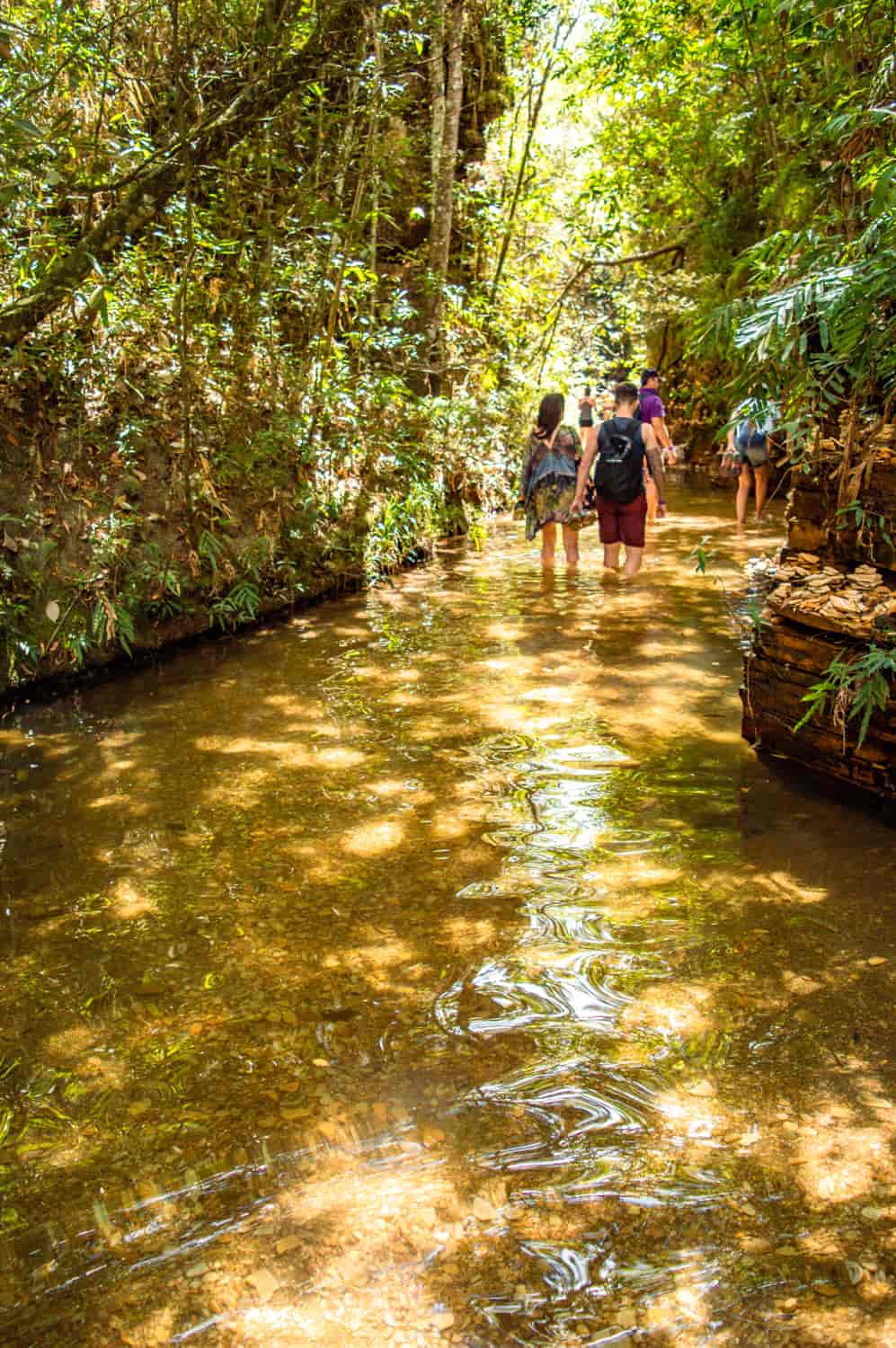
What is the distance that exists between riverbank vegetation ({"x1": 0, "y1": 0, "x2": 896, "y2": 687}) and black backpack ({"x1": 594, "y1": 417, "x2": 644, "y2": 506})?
1.15 metres

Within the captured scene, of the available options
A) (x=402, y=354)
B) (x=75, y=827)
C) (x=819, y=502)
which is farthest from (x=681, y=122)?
(x=75, y=827)

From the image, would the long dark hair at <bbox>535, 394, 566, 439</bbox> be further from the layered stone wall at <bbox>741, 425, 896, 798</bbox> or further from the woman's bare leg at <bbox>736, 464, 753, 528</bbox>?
the layered stone wall at <bbox>741, 425, 896, 798</bbox>

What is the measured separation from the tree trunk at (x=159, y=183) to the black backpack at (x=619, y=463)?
3.84 m

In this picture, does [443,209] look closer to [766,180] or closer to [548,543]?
[548,543]

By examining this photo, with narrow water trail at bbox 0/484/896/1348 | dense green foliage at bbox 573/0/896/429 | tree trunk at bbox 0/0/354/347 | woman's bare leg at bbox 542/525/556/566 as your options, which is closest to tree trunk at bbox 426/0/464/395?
woman's bare leg at bbox 542/525/556/566

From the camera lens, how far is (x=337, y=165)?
9.73 metres

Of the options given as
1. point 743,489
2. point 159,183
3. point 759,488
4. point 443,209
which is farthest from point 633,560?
point 443,209

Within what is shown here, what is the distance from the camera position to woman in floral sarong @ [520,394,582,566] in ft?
34.9

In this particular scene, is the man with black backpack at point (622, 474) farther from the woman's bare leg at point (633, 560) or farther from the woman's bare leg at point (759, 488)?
the woman's bare leg at point (759, 488)

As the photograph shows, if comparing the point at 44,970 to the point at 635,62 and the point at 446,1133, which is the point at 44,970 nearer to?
the point at 446,1133

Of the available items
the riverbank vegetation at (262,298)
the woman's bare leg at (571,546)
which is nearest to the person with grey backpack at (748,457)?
the woman's bare leg at (571,546)

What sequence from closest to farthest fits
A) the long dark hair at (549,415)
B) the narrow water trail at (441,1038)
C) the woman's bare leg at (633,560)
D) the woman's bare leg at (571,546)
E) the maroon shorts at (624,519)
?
the narrow water trail at (441,1038)
the maroon shorts at (624,519)
the long dark hair at (549,415)
the woman's bare leg at (633,560)
the woman's bare leg at (571,546)

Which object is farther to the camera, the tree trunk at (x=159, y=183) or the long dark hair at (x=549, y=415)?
the long dark hair at (x=549, y=415)

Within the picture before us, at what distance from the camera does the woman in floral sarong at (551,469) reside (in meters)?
10.6
